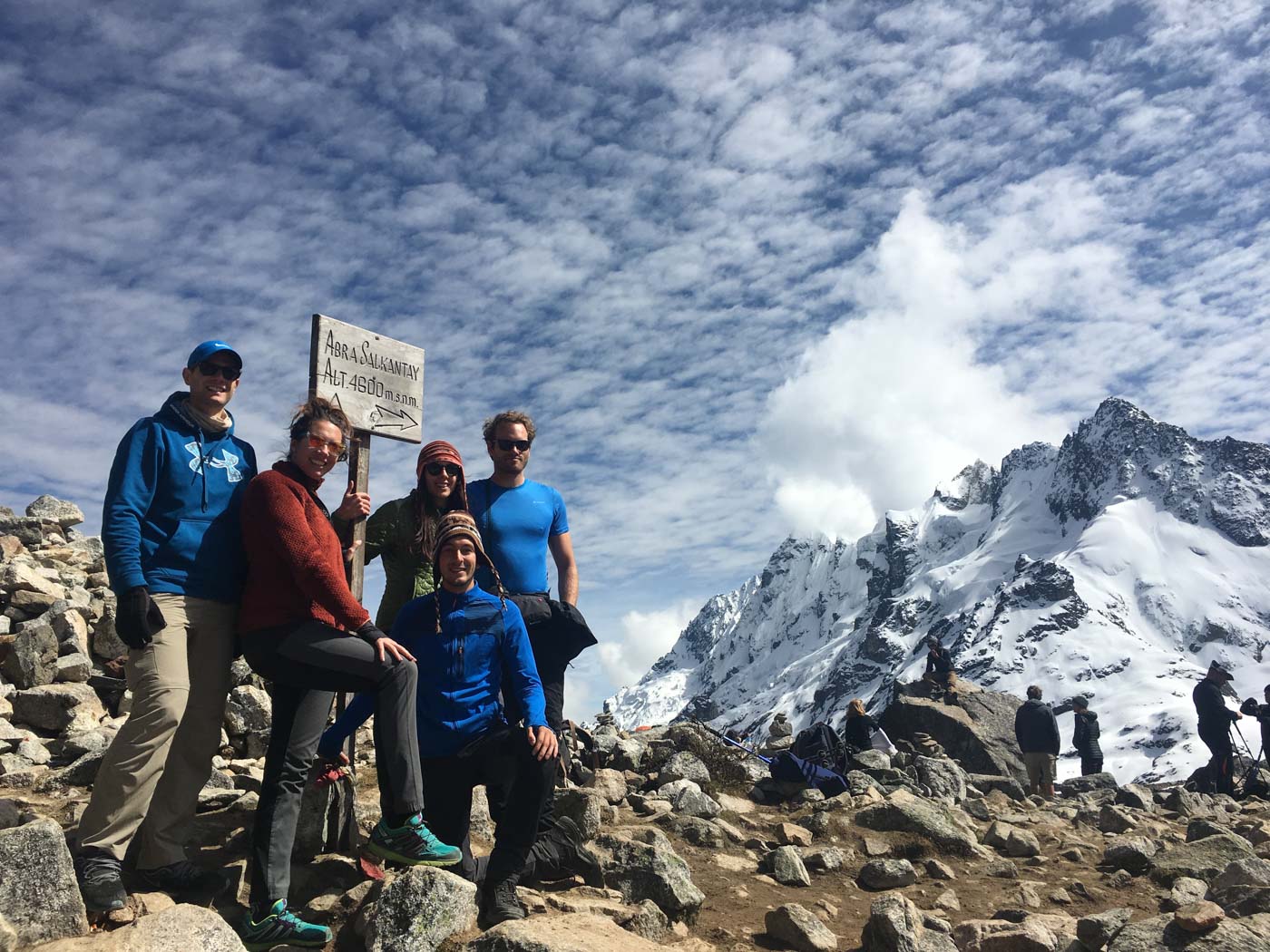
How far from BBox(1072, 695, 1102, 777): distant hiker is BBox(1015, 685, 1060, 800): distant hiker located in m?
2.90

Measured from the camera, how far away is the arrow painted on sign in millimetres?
6754

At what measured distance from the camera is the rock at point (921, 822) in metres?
8.04

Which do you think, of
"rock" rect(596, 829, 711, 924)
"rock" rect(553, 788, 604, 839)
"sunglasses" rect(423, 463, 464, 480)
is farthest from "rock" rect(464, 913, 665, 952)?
"sunglasses" rect(423, 463, 464, 480)

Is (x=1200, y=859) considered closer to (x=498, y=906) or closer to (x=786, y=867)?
(x=786, y=867)

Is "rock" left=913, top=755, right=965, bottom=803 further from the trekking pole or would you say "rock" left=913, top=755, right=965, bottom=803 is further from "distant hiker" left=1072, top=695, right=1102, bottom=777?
"distant hiker" left=1072, top=695, right=1102, bottom=777

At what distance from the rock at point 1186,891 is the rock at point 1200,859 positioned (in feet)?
1.23

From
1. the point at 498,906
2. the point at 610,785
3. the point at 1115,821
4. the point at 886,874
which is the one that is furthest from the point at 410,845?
the point at 1115,821

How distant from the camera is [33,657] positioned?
7.77m

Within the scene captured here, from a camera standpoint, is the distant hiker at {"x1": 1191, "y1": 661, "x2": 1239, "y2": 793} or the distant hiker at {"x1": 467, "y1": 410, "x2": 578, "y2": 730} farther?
the distant hiker at {"x1": 1191, "y1": 661, "x2": 1239, "y2": 793}

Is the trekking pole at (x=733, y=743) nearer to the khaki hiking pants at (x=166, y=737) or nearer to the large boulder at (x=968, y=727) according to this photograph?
the large boulder at (x=968, y=727)

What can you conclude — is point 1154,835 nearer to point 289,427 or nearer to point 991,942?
point 991,942

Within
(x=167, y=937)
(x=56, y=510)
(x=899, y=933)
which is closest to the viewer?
(x=167, y=937)

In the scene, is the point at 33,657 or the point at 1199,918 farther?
the point at 33,657

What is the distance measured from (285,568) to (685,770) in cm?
622
